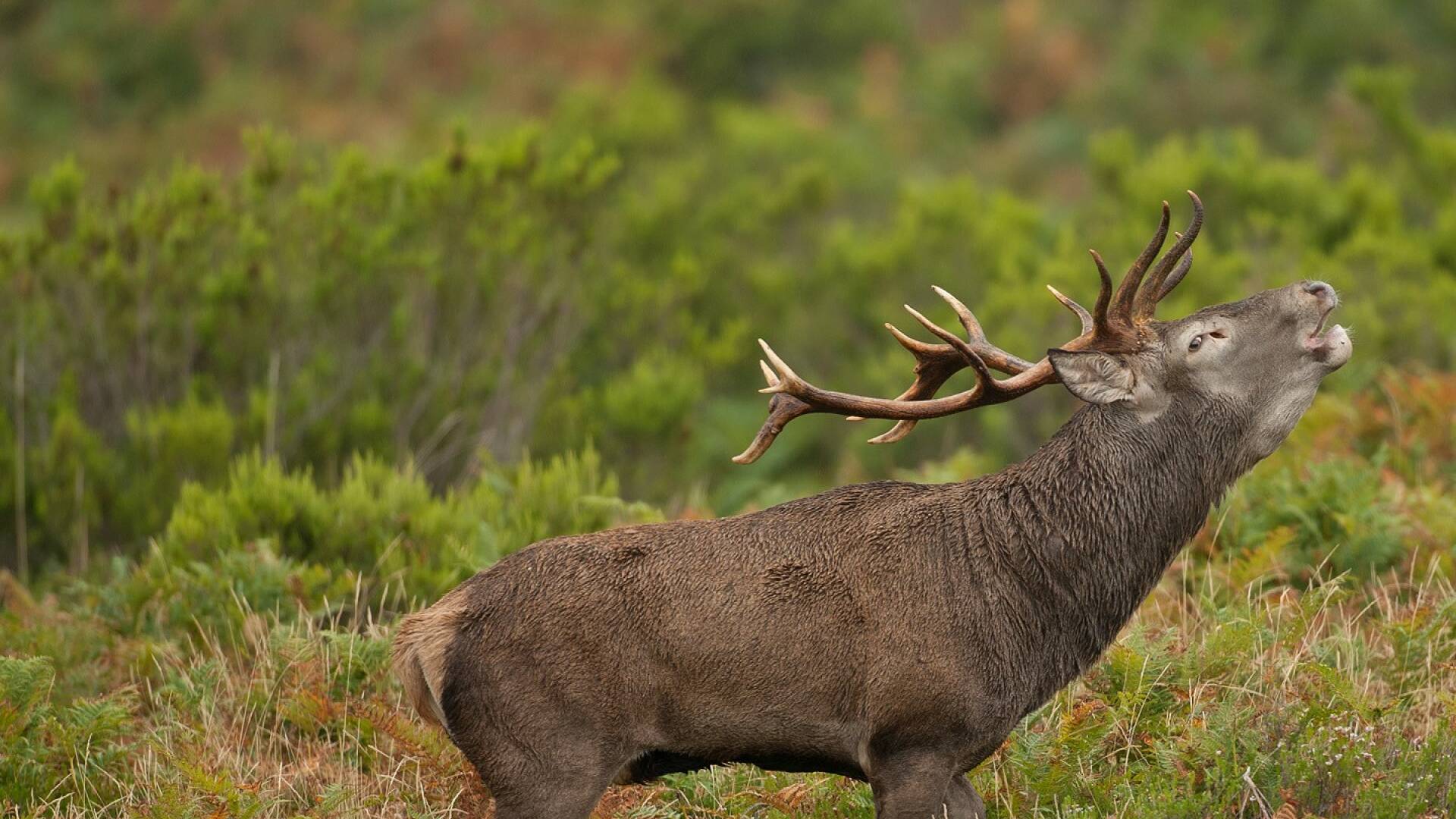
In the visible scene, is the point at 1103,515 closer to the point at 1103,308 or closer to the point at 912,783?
the point at 1103,308

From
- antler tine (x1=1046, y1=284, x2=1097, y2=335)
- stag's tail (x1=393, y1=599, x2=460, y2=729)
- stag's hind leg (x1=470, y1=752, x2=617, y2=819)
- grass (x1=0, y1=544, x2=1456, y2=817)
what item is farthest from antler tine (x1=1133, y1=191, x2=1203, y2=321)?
stag's tail (x1=393, y1=599, x2=460, y2=729)

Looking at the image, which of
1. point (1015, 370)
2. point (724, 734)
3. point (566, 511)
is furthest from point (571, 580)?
point (566, 511)

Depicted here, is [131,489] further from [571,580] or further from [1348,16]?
[1348,16]

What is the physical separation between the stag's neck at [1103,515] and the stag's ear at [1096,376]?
10 centimetres

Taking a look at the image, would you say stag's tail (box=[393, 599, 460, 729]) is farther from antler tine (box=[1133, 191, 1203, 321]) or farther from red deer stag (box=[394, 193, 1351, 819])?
antler tine (box=[1133, 191, 1203, 321])

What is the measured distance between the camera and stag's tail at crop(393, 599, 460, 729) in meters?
5.36

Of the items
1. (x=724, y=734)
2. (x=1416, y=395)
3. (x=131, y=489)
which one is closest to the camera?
(x=724, y=734)

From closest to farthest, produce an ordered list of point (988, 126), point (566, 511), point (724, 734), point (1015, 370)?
point (724, 734) < point (1015, 370) < point (566, 511) < point (988, 126)

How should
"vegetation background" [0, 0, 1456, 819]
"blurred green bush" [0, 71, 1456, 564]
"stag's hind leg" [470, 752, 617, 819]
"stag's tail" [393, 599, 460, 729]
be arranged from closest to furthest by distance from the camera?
"stag's hind leg" [470, 752, 617, 819]
"stag's tail" [393, 599, 460, 729]
"vegetation background" [0, 0, 1456, 819]
"blurred green bush" [0, 71, 1456, 564]

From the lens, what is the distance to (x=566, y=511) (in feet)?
29.6

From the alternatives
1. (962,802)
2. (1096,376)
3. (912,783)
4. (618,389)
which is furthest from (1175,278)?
(618,389)

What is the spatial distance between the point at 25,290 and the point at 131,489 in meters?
1.57

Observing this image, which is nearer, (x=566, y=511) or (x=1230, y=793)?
(x=1230, y=793)

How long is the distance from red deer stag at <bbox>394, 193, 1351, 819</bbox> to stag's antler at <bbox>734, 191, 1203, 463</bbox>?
0.01 meters
